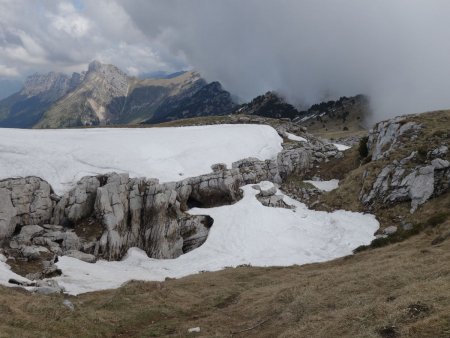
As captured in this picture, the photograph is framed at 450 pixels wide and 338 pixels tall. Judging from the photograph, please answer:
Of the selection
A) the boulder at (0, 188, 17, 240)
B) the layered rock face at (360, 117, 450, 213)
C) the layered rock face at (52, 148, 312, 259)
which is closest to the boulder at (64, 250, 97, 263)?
the layered rock face at (52, 148, 312, 259)

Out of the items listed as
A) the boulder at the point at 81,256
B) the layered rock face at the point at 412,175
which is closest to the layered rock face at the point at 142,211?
the boulder at the point at 81,256

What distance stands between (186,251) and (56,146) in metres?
25.6

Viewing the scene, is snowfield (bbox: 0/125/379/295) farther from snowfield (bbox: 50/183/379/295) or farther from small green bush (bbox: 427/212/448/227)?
small green bush (bbox: 427/212/448/227)

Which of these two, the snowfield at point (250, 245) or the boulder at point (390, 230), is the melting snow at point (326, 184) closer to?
the snowfield at point (250, 245)

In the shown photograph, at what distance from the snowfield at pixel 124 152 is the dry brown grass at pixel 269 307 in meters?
23.9

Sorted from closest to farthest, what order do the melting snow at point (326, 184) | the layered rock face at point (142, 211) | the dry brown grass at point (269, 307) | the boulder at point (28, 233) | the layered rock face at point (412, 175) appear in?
the dry brown grass at point (269, 307) → the boulder at point (28, 233) → the layered rock face at point (142, 211) → the layered rock face at point (412, 175) → the melting snow at point (326, 184)

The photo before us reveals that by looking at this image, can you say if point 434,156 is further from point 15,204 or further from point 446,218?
point 15,204

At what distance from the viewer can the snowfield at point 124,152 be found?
52.2 m

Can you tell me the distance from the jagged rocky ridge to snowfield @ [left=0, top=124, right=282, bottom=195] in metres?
2.34

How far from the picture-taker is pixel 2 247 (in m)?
42.3

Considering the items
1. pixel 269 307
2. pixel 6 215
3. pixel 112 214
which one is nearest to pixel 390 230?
pixel 269 307

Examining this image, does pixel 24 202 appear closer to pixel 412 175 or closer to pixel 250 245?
pixel 250 245

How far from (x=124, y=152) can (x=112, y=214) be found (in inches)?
562

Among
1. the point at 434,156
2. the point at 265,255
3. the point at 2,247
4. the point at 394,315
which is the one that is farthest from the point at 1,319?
the point at 434,156
